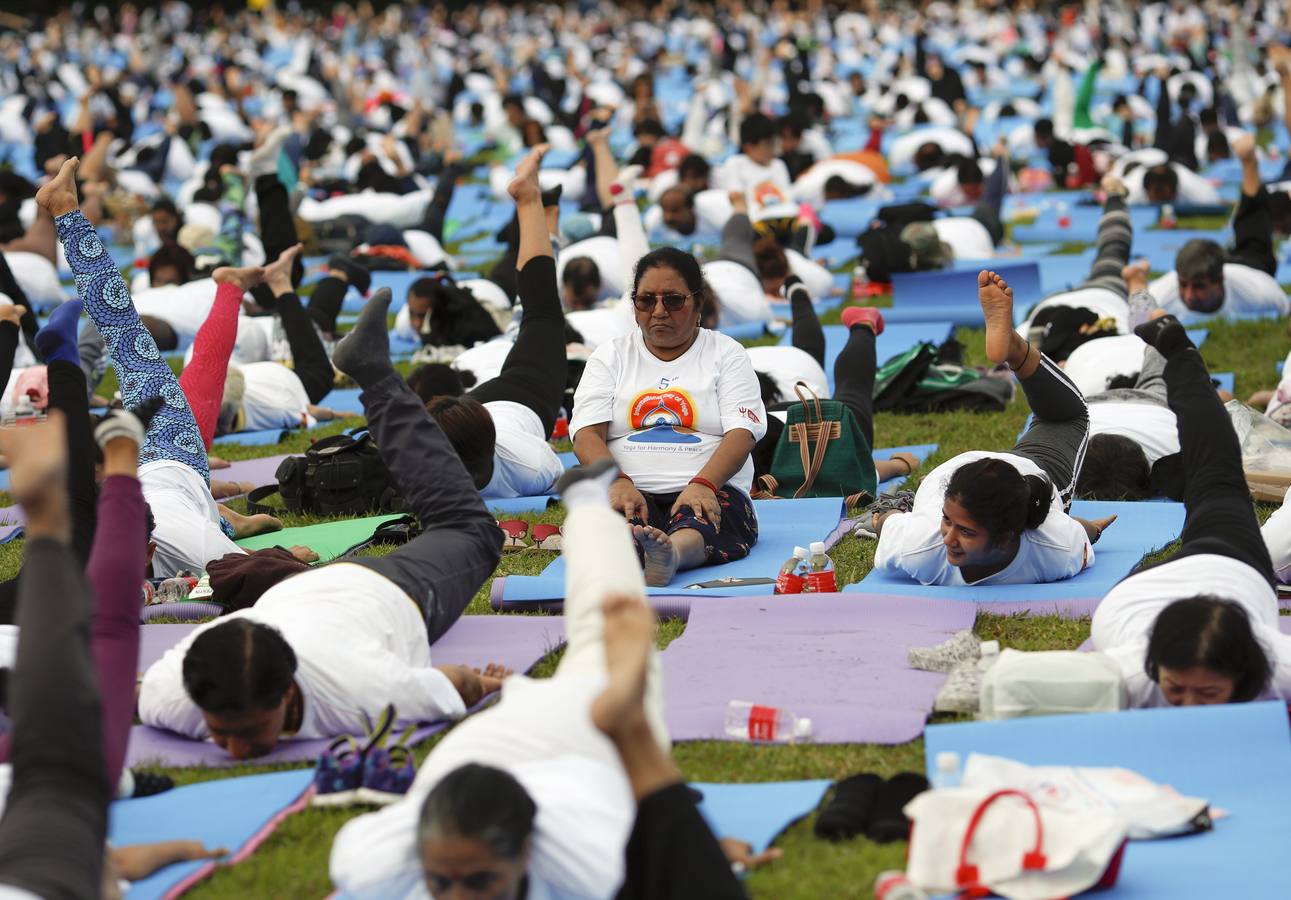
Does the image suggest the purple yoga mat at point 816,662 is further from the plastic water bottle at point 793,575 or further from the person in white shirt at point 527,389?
the person in white shirt at point 527,389

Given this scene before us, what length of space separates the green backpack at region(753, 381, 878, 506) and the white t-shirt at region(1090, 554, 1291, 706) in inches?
94.1

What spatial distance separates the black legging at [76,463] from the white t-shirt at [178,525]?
63 cm

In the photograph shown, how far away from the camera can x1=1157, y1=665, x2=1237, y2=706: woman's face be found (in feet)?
14.0

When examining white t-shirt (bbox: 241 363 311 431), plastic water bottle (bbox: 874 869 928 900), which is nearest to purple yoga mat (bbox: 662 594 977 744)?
Answer: plastic water bottle (bbox: 874 869 928 900)

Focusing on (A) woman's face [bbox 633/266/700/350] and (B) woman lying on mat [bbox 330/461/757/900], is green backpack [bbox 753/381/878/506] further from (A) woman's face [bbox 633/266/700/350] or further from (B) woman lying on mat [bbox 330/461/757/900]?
(B) woman lying on mat [bbox 330/461/757/900]

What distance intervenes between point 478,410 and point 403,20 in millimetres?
34577

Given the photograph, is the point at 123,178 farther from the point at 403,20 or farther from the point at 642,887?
the point at 403,20

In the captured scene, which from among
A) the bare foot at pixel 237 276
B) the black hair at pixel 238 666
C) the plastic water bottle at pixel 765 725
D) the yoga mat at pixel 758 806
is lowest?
the yoga mat at pixel 758 806

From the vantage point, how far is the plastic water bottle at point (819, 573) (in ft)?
19.2

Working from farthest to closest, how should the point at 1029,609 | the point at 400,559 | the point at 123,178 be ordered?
the point at 123,178, the point at 1029,609, the point at 400,559

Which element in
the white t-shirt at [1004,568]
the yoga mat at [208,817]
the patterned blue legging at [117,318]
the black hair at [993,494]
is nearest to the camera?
the yoga mat at [208,817]

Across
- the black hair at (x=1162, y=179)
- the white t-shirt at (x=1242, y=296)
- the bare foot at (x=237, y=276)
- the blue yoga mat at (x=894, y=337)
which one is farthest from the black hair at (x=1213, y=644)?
the black hair at (x=1162, y=179)

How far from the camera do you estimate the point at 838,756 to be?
4492 mm

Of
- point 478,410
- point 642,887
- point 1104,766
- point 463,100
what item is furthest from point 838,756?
point 463,100
